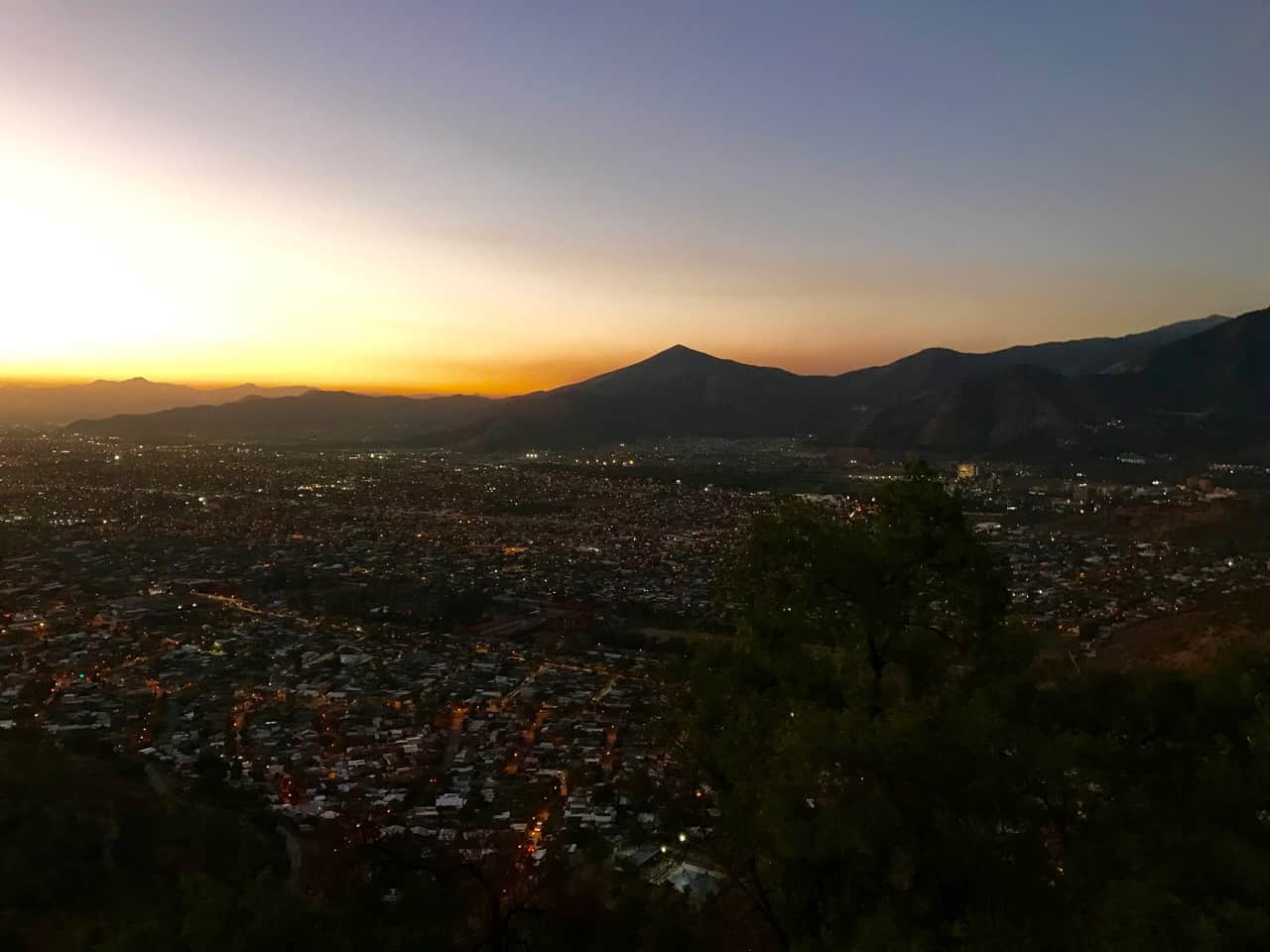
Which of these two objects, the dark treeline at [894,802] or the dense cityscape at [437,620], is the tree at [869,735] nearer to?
the dark treeline at [894,802]

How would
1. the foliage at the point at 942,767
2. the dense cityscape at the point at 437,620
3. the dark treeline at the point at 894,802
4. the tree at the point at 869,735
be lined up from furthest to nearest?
the dense cityscape at the point at 437,620, the tree at the point at 869,735, the foliage at the point at 942,767, the dark treeline at the point at 894,802

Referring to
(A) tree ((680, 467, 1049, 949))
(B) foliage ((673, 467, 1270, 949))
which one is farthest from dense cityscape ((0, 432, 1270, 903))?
(B) foliage ((673, 467, 1270, 949))

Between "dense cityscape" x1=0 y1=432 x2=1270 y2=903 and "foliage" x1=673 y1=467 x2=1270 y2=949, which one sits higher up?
"foliage" x1=673 y1=467 x2=1270 y2=949

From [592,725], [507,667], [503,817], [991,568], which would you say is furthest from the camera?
[507,667]

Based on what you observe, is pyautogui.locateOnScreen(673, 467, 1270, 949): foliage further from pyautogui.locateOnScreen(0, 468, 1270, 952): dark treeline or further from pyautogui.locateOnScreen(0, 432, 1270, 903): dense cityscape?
pyautogui.locateOnScreen(0, 432, 1270, 903): dense cityscape

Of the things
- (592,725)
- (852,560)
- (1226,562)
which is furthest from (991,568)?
(1226,562)

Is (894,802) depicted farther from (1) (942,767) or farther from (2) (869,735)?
(2) (869,735)

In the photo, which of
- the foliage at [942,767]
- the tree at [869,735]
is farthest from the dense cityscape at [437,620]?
the foliage at [942,767]

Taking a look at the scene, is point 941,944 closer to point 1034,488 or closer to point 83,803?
point 83,803
